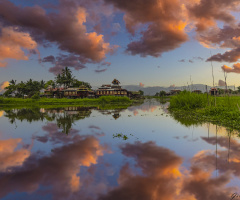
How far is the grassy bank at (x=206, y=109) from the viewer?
1258cm

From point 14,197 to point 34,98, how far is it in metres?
58.8

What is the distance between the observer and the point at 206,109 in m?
17.1

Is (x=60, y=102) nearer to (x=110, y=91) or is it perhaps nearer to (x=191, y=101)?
(x=110, y=91)

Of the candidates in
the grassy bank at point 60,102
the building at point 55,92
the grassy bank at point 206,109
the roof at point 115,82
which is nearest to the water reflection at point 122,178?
the grassy bank at point 206,109

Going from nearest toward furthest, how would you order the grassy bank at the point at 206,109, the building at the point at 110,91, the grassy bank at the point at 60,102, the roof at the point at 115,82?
the grassy bank at the point at 206,109 → the grassy bank at the point at 60,102 → the building at the point at 110,91 → the roof at the point at 115,82

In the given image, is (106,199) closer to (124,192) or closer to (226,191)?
(124,192)

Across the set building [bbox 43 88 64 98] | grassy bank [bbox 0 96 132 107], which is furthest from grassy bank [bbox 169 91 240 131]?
building [bbox 43 88 64 98]

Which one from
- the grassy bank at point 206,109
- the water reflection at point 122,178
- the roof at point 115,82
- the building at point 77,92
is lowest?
the water reflection at point 122,178

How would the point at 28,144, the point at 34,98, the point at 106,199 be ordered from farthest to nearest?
the point at 34,98, the point at 28,144, the point at 106,199

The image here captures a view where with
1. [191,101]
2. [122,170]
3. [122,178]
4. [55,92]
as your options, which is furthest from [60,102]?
[122,178]

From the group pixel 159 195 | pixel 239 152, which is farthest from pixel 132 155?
pixel 239 152

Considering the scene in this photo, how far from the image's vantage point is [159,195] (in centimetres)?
A: 399

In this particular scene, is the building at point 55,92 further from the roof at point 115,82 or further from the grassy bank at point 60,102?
the roof at point 115,82

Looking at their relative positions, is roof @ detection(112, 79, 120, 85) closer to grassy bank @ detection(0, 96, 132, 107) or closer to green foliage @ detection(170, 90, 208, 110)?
grassy bank @ detection(0, 96, 132, 107)
